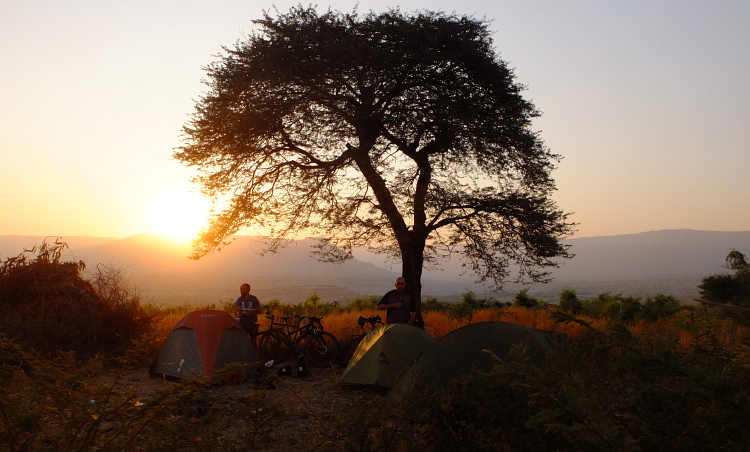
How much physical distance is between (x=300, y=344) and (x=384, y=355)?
3.61 m

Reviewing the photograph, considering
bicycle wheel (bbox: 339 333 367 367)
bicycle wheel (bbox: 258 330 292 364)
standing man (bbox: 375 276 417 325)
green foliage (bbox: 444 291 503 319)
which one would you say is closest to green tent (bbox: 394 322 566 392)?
standing man (bbox: 375 276 417 325)

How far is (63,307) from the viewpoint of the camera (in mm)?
12094

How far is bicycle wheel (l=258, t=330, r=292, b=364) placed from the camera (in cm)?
1227

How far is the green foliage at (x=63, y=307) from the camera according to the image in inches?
458

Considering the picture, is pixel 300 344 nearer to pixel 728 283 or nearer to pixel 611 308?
pixel 611 308

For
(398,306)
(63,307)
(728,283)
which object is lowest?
(63,307)

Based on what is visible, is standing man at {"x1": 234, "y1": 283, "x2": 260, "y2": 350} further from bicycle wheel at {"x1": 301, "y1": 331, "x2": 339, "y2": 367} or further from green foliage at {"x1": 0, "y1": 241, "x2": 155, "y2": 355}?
green foliage at {"x1": 0, "y1": 241, "x2": 155, "y2": 355}

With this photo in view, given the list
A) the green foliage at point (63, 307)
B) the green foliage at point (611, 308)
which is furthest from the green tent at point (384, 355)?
the green foliage at point (611, 308)

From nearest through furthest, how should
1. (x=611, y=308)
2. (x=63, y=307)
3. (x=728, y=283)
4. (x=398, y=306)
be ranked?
(x=398, y=306), (x=63, y=307), (x=611, y=308), (x=728, y=283)

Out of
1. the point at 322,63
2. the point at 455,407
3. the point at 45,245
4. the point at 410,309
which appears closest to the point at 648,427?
the point at 455,407

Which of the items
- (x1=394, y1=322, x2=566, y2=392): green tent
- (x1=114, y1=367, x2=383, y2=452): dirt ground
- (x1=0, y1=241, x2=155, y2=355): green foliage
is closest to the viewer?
(x1=114, y1=367, x2=383, y2=452): dirt ground

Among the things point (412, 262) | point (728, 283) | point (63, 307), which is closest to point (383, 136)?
point (412, 262)

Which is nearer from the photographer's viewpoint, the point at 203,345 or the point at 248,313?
the point at 203,345

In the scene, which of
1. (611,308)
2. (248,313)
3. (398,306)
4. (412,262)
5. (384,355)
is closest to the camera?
(384,355)
